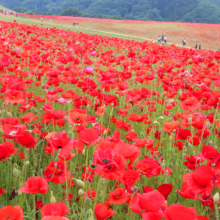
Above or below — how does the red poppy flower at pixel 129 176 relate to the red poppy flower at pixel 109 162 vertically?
below

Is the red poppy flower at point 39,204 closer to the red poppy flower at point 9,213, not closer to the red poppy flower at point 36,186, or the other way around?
the red poppy flower at point 36,186

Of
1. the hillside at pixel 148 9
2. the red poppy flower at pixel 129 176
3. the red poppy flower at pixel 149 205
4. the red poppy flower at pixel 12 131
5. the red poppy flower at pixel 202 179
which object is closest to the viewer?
the red poppy flower at pixel 149 205

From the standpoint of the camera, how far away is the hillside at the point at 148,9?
315 feet

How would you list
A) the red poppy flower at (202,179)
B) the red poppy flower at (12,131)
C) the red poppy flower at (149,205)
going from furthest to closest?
the red poppy flower at (12,131)
the red poppy flower at (202,179)
the red poppy flower at (149,205)

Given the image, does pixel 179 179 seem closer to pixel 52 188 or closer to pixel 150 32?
pixel 52 188

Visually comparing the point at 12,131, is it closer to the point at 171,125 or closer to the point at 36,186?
the point at 36,186

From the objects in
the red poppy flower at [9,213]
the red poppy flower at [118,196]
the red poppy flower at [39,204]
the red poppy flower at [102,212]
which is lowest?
the red poppy flower at [39,204]

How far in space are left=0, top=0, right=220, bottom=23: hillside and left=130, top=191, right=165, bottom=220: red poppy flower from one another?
101 meters

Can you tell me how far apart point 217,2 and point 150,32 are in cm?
12194

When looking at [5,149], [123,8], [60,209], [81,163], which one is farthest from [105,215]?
[123,8]

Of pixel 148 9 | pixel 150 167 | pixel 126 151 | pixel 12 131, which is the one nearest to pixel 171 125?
pixel 150 167

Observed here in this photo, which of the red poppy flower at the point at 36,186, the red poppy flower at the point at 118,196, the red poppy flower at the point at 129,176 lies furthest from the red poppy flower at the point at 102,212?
the red poppy flower at the point at 36,186

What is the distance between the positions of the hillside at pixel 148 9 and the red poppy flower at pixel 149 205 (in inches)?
3990

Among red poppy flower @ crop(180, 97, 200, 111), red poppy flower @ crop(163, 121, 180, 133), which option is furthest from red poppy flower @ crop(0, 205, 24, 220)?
red poppy flower @ crop(180, 97, 200, 111)
